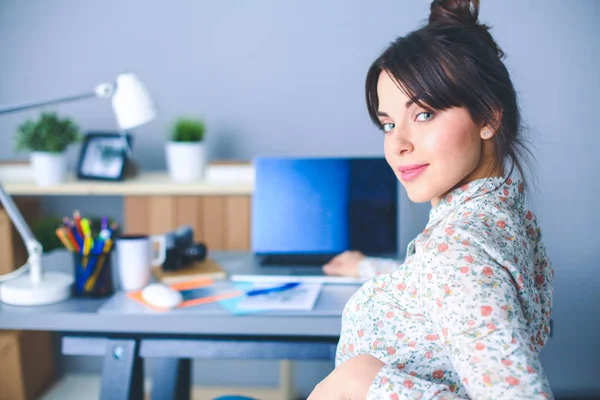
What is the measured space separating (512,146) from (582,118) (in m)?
1.70

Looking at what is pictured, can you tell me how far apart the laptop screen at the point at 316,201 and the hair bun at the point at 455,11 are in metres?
0.82

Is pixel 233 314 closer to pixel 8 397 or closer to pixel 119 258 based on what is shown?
pixel 119 258

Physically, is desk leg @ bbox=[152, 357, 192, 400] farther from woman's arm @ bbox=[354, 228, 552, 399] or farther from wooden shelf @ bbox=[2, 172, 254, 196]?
woman's arm @ bbox=[354, 228, 552, 399]

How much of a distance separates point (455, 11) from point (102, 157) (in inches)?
62.7

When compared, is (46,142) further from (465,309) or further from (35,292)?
(465,309)

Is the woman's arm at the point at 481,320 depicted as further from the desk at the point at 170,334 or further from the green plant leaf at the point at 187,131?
the green plant leaf at the point at 187,131

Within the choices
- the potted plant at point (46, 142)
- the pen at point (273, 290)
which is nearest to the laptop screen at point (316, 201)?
the pen at point (273, 290)

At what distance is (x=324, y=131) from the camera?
2.33 m

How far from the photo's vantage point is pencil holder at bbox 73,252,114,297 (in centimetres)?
136

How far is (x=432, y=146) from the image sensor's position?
0.76 meters

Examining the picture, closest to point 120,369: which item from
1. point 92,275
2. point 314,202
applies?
point 92,275

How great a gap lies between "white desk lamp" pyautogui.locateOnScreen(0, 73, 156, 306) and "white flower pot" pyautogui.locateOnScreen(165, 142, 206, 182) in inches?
25.4

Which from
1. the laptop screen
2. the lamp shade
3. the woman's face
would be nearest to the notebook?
the laptop screen

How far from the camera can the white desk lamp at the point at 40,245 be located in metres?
1.31
